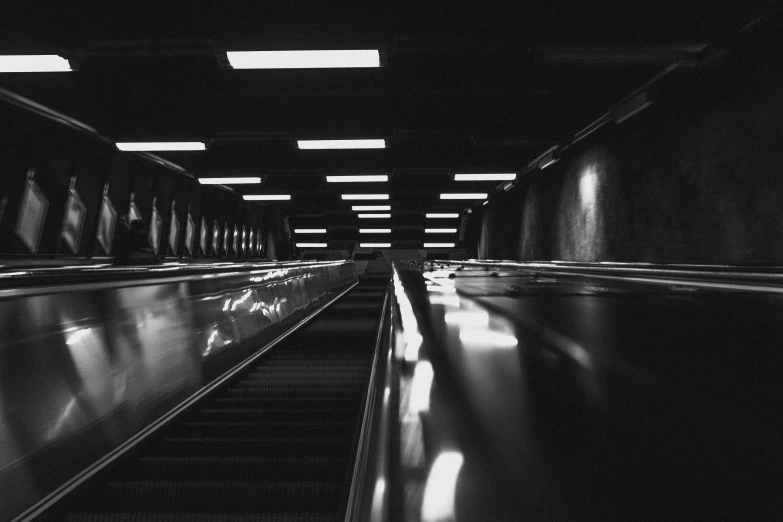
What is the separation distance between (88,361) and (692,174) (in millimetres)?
7175

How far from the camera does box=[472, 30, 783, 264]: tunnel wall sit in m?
4.84

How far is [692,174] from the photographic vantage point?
608 cm

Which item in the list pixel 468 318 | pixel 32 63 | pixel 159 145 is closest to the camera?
pixel 468 318

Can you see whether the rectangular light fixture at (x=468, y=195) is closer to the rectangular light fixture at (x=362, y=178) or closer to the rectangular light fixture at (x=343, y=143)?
the rectangular light fixture at (x=362, y=178)

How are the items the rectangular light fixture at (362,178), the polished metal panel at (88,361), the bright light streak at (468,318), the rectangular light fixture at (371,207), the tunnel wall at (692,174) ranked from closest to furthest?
the polished metal panel at (88,361), the bright light streak at (468,318), the tunnel wall at (692,174), the rectangular light fixture at (362,178), the rectangular light fixture at (371,207)

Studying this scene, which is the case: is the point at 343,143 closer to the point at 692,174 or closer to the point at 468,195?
the point at 692,174

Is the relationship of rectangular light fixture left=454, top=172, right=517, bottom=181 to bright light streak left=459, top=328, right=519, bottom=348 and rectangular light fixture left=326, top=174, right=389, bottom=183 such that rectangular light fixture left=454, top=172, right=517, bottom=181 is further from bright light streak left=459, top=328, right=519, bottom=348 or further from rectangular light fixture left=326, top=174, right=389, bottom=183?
bright light streak left=459, top=328, right=519, bottom=348

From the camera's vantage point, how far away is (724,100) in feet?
17.9

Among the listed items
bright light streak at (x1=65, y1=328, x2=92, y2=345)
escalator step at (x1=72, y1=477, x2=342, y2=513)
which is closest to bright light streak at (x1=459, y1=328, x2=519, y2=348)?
escalator step at (x1=72, y1=477, x2=342, y2=513)

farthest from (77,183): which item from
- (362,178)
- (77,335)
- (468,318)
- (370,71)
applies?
(468,318)

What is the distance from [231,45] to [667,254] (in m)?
6.76

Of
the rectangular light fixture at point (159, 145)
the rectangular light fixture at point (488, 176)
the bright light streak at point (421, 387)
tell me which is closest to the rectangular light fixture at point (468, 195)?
the rectangular light fixture at point (488, 176)

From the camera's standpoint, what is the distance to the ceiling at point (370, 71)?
4840mm

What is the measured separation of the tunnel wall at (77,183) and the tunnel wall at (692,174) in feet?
29.3
